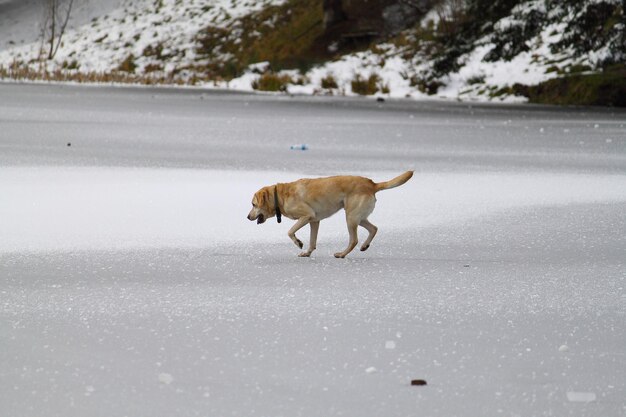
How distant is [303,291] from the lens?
4.88 meters

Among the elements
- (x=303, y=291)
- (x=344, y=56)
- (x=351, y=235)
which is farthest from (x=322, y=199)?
(x=344, y=56)

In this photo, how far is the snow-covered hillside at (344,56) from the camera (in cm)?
1962

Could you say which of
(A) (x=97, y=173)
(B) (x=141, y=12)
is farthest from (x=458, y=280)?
(B) (x=141, y=12)

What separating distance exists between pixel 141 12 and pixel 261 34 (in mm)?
10424

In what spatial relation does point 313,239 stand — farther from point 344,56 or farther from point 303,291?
point 344,56

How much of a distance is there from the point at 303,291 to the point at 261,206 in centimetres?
82

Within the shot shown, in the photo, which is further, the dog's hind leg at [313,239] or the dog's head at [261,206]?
the dog's hind leg at [313,239]

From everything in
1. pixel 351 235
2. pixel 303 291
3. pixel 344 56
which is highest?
pixel 344 56

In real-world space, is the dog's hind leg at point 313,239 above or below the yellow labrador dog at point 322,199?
below

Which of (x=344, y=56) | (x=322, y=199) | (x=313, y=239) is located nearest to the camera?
(x=322, y=199)

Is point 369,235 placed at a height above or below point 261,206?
below

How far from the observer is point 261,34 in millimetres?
38312

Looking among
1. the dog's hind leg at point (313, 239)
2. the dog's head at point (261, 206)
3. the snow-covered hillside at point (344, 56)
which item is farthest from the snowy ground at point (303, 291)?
the snow-covered hillside at point (344, 56)

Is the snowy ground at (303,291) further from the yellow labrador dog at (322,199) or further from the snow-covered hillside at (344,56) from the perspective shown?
the snow-covered hillside at (344,56)
